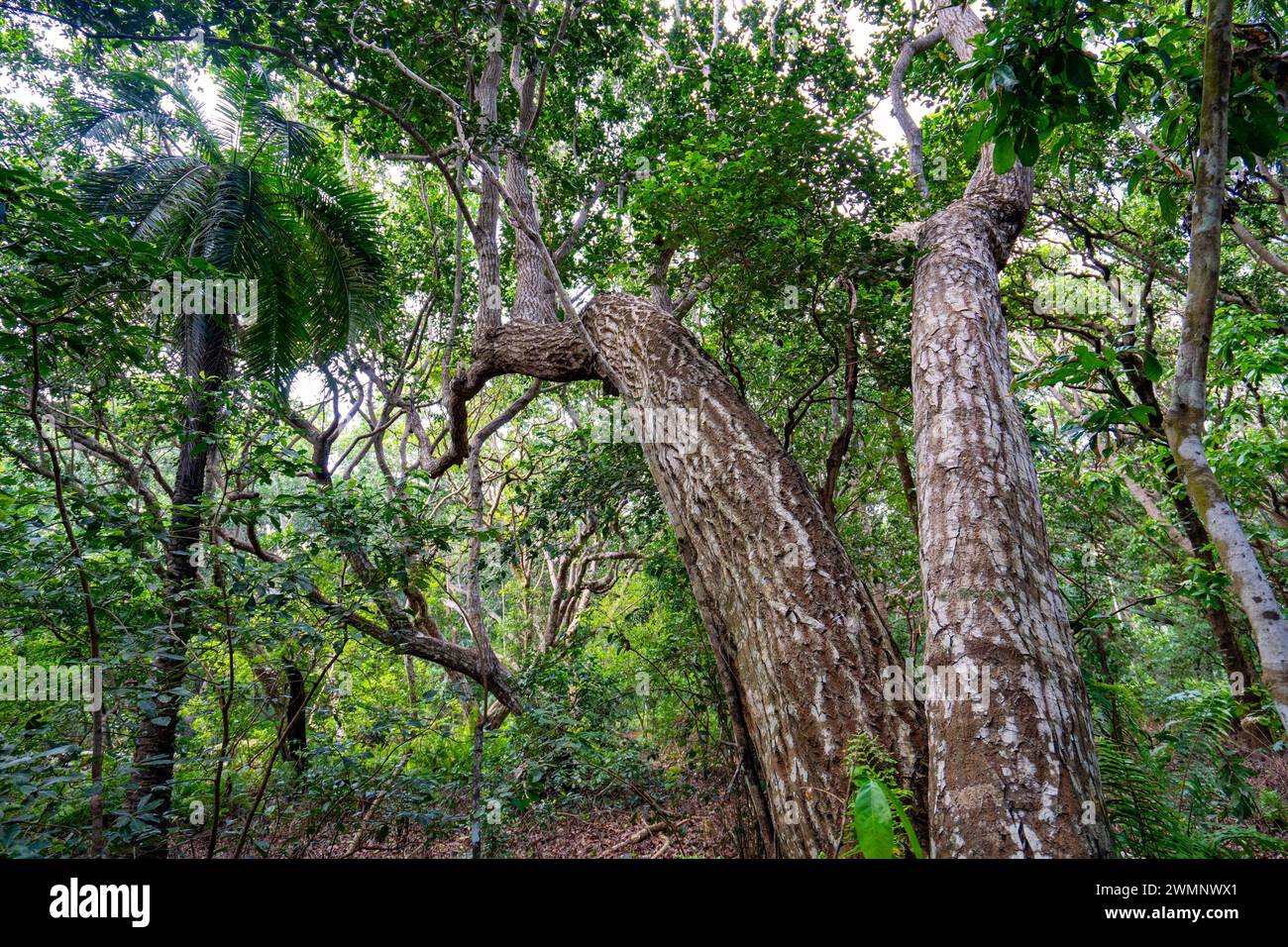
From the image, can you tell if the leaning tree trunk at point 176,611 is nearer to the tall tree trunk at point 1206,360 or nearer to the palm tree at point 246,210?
the palm tree at point 246,210

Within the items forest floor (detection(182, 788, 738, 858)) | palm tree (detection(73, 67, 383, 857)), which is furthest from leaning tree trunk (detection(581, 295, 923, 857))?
palm tree (detection(73, 67, 383, 857))

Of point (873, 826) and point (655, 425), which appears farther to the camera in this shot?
point (655, 425)

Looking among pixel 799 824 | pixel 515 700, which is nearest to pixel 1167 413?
pixel 799 824

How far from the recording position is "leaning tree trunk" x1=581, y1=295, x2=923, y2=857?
199 centimetres

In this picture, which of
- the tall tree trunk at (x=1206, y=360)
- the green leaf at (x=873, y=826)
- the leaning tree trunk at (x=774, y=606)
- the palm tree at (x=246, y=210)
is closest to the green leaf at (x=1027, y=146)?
the tall tree trunk at (x=1206, y=360)

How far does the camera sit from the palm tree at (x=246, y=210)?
5.75m

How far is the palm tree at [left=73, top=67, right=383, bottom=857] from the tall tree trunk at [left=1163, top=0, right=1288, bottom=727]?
6777 millimetres

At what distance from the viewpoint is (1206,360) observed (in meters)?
1.66

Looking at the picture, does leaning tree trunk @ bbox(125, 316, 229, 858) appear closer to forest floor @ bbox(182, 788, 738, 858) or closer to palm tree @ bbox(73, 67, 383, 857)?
palm tree @ bbox(73, 67, 383, 857)

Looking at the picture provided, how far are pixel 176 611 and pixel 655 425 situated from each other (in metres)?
2.63

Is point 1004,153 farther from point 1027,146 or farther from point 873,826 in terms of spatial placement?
point 873,826

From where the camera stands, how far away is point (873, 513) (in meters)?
7.07

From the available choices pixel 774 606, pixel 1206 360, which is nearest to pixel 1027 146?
pixel 1206 360
